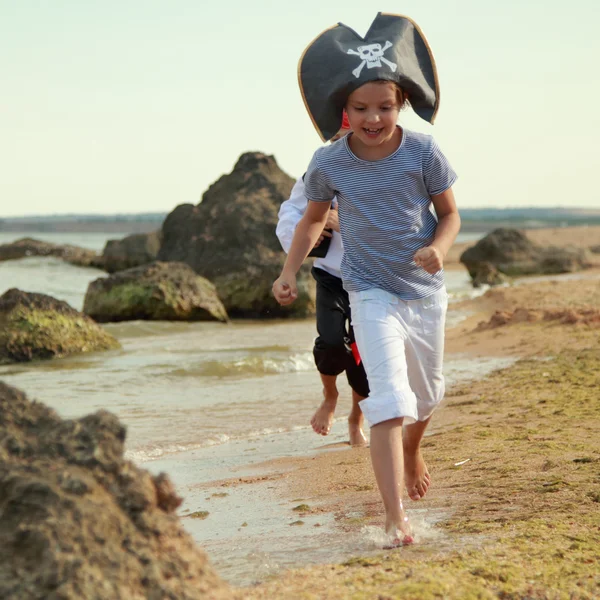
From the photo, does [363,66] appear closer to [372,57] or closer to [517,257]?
[372,57]

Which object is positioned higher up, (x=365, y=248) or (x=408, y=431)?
(x=365, y=248)

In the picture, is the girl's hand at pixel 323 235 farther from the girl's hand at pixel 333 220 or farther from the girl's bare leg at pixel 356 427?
the girl's bare leg at pixel 356 427

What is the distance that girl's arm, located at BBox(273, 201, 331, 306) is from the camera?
3686 millimetres

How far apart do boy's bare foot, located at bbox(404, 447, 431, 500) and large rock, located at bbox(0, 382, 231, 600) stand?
5.28 ft

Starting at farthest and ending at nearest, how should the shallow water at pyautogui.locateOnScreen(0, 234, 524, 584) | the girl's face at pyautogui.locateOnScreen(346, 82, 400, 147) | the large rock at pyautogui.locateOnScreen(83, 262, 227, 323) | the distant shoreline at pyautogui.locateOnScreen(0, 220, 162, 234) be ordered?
1. the distant shoreline at pyautogui.locateOnScreen(0, 220, 162, 234)
2. the large rock at pyautogui.locateOnScreen(83, 262, 227, 323)
3. the girl's face at pyautogui.locateOnScreen(346, 82, 400, 147)
4. the shallow water at pyautogui.locateOnScreen(0, 234, 524, 584)

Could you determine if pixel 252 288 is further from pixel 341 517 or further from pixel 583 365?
pixel 341 517

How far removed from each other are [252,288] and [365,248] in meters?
11.1

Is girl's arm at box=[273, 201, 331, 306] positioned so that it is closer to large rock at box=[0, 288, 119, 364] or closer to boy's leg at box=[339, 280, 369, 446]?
boy's leg at box=[339, 280, 369, 446]

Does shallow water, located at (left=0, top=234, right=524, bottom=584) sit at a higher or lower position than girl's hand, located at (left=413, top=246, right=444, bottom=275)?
lower

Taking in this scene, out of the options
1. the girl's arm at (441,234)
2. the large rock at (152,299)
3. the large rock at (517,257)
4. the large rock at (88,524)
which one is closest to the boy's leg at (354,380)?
the girl's arm at (441,234)

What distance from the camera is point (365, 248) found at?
3541 mm

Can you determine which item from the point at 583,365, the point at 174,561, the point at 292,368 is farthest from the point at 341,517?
the point at 292,368

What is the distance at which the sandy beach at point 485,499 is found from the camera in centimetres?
258

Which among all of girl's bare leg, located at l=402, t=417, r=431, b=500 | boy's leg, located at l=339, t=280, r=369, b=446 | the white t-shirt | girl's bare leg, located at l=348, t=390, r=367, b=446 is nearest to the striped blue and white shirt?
girl's bare leg, located at l=402, t=417, r=431, b=500
